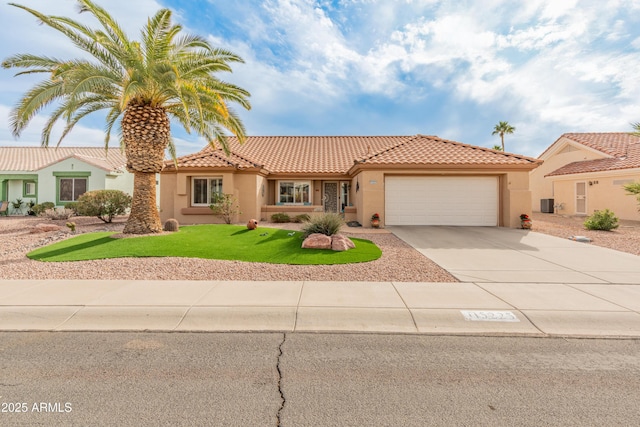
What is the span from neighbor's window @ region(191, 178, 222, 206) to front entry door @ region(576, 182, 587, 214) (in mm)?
25610

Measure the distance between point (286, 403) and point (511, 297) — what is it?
5.03 metres

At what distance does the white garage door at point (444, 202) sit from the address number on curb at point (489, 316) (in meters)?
10.9

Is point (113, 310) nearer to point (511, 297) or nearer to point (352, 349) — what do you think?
point (352, 349)

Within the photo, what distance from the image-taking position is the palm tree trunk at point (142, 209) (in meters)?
11.8

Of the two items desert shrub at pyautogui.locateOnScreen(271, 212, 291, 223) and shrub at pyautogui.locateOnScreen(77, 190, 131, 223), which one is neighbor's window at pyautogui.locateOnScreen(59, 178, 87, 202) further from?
desert shrub at pyautogui.locateOnScreen(271, 212, 291, 223)

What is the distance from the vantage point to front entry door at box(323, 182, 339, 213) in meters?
21.0

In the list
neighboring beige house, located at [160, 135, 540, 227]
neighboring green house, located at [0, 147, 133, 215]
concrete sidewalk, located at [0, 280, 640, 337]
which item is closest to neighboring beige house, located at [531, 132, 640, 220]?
neighboring beige house, located at [160, 135, 540, 227]

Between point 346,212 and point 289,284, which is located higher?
point 346,212

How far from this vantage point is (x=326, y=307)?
5.43 metres

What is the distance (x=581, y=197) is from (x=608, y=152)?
374 cm

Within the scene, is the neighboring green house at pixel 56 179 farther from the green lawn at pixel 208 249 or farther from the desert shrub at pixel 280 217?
the green lawn at pixel 208 249

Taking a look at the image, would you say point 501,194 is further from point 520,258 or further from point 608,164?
point 608,164

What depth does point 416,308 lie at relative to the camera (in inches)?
212

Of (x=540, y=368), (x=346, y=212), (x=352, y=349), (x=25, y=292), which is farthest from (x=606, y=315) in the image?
(x=346, y=212)
